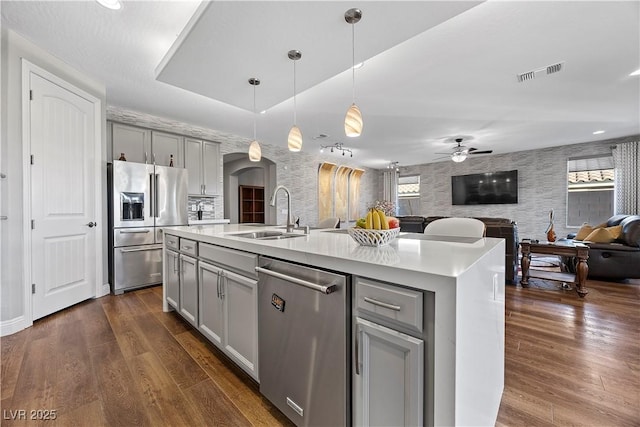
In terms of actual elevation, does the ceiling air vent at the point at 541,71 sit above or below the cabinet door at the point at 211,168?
above

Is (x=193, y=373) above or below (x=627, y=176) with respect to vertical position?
below

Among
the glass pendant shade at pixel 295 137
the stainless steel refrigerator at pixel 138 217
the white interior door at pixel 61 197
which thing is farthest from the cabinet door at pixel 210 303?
the stainless steel refrigerator at pixel 138 217

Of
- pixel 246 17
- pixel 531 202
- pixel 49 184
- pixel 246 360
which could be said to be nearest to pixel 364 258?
pixel 246 360

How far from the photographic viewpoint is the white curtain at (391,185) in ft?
30.3

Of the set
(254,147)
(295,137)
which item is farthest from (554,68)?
(254,147)

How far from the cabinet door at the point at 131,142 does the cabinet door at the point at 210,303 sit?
272 centimetres

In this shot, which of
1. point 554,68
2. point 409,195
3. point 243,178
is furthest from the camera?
point 409,195

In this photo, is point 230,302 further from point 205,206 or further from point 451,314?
point 205,206

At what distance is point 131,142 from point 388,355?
434cm

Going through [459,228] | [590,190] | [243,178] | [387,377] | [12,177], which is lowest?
[387,377]

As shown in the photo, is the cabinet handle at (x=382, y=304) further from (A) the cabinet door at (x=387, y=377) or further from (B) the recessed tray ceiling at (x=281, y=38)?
(B) the recessed tray ceiling at (x=281, y=38)

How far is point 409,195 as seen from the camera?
912cm

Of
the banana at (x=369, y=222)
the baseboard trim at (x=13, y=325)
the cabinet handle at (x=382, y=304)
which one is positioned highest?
the banana at (x=369, y=222)

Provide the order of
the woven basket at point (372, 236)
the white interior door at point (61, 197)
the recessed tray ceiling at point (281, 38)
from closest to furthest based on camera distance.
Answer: the woven basket at point (372, 236)
the recessed tray ceiling at point (281, 38)
the white interior door at point (61, 197)
